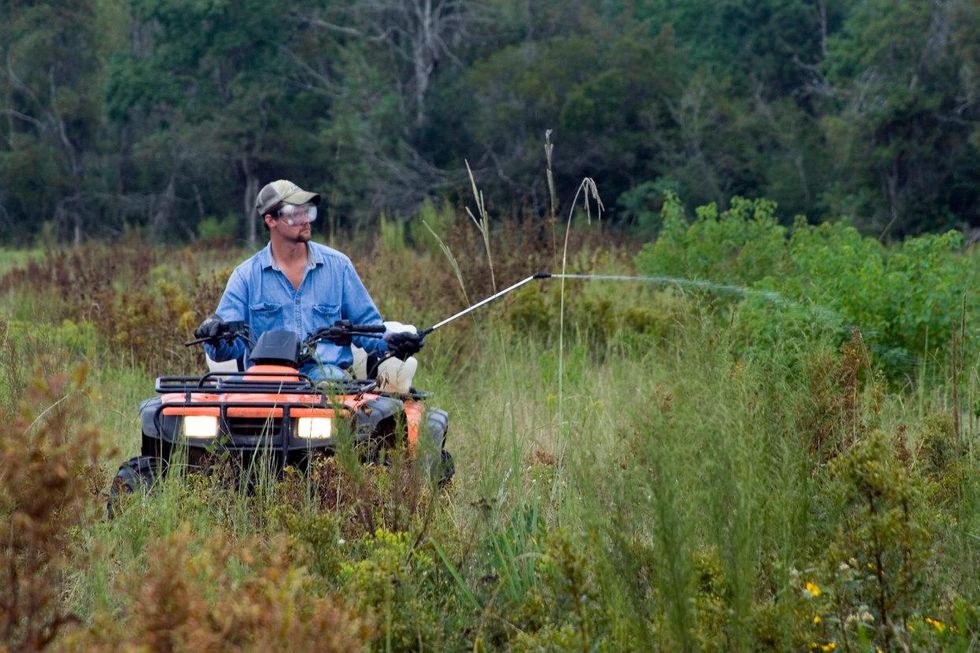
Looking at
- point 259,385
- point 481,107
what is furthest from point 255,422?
point 481,107

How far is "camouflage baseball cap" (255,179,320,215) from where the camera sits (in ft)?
23.1

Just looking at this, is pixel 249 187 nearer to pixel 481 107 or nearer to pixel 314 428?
pixel 481 107

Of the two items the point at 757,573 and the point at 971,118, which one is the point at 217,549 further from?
the point at 971,118

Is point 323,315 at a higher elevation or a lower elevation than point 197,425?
higher

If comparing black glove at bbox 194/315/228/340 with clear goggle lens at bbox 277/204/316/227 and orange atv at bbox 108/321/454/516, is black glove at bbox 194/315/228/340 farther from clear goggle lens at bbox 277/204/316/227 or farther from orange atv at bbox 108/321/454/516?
clear goggle lens at bbox 277/204/316/227

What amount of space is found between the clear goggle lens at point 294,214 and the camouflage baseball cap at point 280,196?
0.03 meters

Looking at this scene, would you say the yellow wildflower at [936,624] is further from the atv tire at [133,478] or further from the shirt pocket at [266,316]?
the shirt pocket at [266,316]

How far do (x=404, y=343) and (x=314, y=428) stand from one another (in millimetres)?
643

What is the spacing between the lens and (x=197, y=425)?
589cm

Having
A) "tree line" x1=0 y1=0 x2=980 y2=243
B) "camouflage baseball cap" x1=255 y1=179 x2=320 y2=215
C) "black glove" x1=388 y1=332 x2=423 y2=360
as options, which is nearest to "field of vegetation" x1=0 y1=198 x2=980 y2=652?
"black glove" x1=388 y1=332 x2=423 y2=360

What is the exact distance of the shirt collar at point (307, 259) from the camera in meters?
7.11

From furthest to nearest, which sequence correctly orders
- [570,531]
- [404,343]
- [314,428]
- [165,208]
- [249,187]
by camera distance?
[165,208] < [249,187] < [404,343] < [314,428] < [570,531]

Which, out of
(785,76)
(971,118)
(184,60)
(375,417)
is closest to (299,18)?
(184,60)

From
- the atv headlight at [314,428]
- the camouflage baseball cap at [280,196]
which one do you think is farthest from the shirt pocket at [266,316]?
the atv headlight at [314,428]
